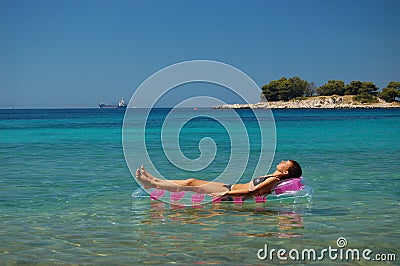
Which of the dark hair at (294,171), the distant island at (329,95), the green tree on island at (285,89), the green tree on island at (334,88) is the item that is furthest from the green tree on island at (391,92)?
the dark hair at (294,171)

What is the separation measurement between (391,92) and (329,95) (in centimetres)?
2099

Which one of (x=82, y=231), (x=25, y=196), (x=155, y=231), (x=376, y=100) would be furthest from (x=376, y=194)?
(x=376, y=100)

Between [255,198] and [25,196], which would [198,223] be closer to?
[255,198]

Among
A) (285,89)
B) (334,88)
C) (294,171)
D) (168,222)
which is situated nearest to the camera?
(168,222)

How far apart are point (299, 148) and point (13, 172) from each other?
44.1 ft

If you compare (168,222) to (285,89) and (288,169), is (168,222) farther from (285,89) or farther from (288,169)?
(285,89)

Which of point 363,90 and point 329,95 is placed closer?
point 363,90

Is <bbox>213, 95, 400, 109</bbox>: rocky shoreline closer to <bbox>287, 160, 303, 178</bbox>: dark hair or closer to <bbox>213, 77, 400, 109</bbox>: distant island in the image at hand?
<bbox>213, 77, 400, 109</bbox>: distant island

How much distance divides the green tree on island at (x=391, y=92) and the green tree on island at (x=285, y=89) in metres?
25.3

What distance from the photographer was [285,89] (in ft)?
498

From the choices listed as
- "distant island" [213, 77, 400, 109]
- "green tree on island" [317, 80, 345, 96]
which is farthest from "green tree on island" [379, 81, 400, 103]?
"green tree on island" [317, 80, 345, 96]

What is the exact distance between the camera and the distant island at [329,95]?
136 meters

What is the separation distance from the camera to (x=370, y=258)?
6793 mm

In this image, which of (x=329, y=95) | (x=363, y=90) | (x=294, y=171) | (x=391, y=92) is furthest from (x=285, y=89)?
(x=294, y=171)
